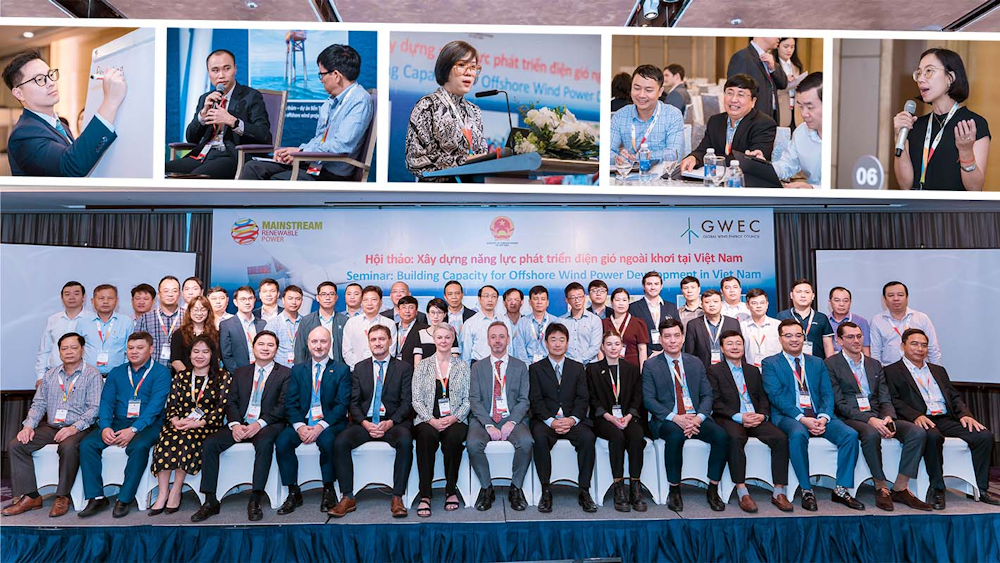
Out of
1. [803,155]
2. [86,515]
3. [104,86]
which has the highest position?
[104,86]

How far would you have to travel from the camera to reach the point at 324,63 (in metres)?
2.55

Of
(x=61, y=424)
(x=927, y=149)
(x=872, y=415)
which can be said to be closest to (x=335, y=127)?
(x=927, y=149)

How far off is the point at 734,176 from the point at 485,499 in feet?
8.56

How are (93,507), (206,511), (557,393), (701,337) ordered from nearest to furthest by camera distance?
(206,511) → (93,507) → (557,393) → (701,337)

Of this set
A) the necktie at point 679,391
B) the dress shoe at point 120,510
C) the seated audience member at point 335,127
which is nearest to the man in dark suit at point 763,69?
the seated audience member at point 335,127

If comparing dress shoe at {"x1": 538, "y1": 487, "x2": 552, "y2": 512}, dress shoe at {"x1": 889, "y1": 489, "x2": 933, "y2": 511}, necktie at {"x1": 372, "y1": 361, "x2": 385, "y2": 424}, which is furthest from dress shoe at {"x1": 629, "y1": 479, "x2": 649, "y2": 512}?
necktie at {"x1": 372, "y1": 361, "x2": 385, "y2": 424}

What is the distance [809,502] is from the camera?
416cm

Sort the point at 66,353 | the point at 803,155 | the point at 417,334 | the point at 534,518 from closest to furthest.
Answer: the point at 803,155
the point at 534,518
the point at 66,353
the point at 417,334

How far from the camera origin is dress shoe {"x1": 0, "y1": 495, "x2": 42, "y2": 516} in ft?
13.5

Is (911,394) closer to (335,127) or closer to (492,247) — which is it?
(492,247)

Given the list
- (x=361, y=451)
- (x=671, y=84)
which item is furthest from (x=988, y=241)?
(x=361, y=451)

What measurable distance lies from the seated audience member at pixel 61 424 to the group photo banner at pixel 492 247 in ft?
5.43

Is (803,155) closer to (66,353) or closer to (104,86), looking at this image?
(104,86)

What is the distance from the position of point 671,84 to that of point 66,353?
416 cm
